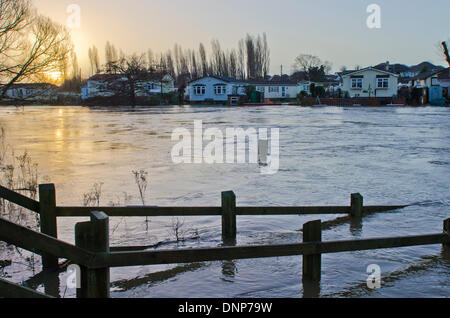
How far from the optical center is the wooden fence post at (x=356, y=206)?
8609 millimetres

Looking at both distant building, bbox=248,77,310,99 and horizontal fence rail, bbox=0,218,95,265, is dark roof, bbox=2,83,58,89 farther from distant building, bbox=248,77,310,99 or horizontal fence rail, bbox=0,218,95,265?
distant building, bbox=248,77,310,99

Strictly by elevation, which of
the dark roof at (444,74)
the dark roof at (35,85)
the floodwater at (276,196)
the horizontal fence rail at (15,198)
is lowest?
the floodwater at (276,196)

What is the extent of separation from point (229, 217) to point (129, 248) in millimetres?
1674

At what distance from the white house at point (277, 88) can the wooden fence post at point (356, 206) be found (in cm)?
7806

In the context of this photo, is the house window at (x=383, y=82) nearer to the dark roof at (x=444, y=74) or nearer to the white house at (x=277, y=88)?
the dark roof at (x=444, y=74)

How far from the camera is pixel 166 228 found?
8.91 meters

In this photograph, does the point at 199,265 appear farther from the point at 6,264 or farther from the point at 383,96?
the point at 383,96

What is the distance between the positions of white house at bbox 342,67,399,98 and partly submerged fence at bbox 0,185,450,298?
65618mm

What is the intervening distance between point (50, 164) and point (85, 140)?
7.91 m

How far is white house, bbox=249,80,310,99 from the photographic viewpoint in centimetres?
8625

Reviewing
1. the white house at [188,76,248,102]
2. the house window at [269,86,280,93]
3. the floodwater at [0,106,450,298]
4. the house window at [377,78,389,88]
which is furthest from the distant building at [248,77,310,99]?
the floodwater at [0,106,450,298]

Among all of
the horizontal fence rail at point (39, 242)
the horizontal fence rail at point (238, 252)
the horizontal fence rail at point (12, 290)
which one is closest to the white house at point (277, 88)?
the horizontal fence rail at point (238, 252)

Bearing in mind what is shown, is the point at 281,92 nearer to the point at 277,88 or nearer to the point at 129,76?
the point at 277,88

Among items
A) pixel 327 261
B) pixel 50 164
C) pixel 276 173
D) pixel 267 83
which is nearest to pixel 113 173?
pixel 50 164
